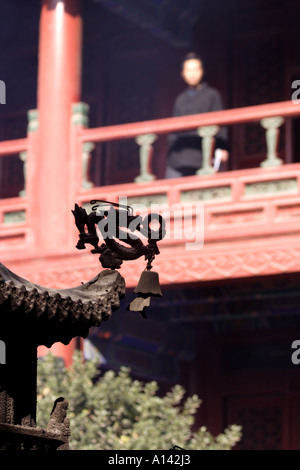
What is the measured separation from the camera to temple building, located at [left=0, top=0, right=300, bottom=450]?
14328 millimetres

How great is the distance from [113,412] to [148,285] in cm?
517

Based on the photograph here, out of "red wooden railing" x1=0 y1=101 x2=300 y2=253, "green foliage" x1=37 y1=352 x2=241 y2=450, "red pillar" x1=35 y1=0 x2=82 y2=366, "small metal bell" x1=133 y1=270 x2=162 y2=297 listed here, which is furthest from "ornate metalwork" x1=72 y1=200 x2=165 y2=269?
"red pillar" x1=35 y1=0 x2=82 y2=366

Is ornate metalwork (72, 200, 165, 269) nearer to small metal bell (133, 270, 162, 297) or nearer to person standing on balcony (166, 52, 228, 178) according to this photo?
small metal bell (133, 270, 162, 297)

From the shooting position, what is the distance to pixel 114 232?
29.5 ft

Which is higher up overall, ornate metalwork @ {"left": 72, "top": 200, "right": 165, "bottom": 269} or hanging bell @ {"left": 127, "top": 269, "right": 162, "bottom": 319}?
ornate metalwork @ {"left": 72, "top": 200, "right": 165, "bottom": 269}

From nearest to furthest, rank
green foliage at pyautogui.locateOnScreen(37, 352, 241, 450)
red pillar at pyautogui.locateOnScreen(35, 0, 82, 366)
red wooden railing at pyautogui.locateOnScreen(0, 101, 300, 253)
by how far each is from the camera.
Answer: green foliage at pyautogui.locateOnScreen(37, 352, 241, 450) < red wooden railing at pyautogui.locateOnScreen(0, 101, 300, 253) < red pillar at pyautogui.locateOnScreen(35, 0, 82, 366)

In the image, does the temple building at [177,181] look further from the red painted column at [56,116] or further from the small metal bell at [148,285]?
the small metal bell at [148,285]

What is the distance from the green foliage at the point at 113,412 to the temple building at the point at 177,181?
47 cm

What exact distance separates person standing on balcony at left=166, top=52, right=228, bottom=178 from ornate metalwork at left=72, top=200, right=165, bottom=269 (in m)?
5.98

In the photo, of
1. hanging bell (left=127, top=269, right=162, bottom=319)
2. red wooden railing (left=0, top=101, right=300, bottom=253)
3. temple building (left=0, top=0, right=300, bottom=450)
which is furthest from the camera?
red wooden railing (left=0, top=101, right=300, bottom=253)

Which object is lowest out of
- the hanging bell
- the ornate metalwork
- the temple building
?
the hanging bell

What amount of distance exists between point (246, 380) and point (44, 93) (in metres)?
4.10

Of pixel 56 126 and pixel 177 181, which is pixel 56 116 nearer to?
pixel 56 126

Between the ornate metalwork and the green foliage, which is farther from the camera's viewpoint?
the green foliage
